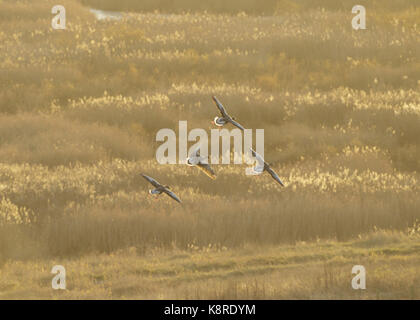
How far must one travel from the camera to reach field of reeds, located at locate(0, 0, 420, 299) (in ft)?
36.5

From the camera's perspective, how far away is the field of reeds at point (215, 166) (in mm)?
11125

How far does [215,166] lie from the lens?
1644 centimetres

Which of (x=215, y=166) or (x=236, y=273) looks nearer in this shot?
(x=236, y=273)

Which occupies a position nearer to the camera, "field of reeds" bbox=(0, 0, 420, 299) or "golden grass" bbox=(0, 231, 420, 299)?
"golden grass" bbox=(0, 231, 420, 299)

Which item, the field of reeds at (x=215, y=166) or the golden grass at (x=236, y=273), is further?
the field of reeds at (x=215, y=166)

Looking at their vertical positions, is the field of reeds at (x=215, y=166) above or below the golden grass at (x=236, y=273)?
above

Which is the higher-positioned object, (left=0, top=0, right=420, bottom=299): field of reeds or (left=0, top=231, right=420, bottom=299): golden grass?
(left=0, top=0, right=420, bottom=299): field of reeds

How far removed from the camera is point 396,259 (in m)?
11.3

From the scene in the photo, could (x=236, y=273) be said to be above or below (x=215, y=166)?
below

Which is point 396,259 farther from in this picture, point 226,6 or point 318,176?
point 226,6

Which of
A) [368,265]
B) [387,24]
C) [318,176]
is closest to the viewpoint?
[368,265]

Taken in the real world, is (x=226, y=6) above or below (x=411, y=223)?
above

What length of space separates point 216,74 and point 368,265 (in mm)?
16165
